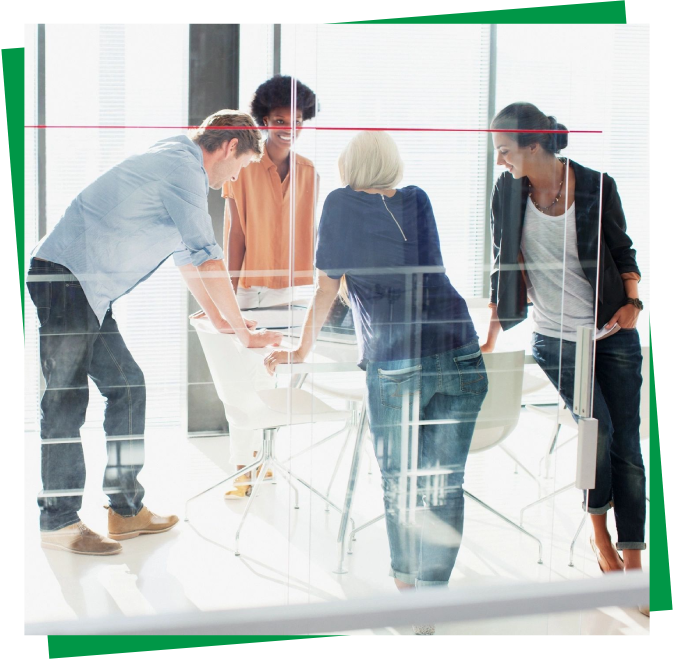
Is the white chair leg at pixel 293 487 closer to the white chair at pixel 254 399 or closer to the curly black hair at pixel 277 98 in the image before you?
the white chair at pixel 254 399

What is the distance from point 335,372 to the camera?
2.93 meters

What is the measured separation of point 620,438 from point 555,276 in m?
0.62

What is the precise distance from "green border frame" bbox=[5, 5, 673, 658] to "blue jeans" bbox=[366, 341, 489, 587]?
19.7 inches

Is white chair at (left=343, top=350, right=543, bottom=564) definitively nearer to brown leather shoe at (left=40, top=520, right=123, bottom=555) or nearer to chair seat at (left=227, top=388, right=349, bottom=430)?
chair seat at (left=227, top=388, right=349, bottom=430)

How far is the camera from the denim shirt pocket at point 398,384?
2.93m

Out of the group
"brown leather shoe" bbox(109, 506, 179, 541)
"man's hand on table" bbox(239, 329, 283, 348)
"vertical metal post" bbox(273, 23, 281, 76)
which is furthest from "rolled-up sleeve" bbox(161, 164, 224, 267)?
"brown leather shoe" bbox(109, 506, 179, 541)

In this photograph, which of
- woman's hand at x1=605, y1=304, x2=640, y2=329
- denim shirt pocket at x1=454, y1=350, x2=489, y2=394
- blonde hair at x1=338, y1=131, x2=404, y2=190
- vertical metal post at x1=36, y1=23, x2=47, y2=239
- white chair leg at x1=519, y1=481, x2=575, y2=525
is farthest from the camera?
woman's hand at x1=605, y1=304, x2=640, y2=329

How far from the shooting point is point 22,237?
2803 millimetres

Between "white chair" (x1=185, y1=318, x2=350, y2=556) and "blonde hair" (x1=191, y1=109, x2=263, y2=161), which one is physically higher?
"blonde hair" (x1=191, y1=109, x2=263, y2=161)

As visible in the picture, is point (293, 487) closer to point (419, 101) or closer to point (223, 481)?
point (223, 481)

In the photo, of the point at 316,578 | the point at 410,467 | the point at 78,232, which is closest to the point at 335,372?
the point at 410,467

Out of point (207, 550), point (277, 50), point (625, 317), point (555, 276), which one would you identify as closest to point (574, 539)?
point (625, 317)

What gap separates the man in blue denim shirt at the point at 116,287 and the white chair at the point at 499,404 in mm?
702

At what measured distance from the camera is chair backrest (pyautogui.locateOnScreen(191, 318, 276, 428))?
9.39 feet
